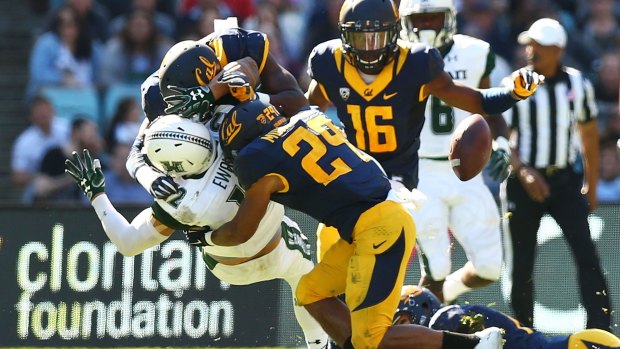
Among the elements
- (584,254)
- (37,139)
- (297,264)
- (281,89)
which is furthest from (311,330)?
(37,139)

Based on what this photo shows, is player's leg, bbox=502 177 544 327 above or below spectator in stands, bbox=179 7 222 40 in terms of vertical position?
below

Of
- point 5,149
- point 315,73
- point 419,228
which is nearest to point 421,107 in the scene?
point 315,73

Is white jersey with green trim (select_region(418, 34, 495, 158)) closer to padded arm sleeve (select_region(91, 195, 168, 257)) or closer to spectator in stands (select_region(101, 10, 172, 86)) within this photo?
padded arm sleeve (select_region(91, 195, 168, 257))

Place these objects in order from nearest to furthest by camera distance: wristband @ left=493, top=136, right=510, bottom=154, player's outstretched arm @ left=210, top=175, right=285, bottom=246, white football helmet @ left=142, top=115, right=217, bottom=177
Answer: player's outstretched arm @ left=210, top=175, right=285, bottom=246, white football helmet @ left=142, top=115, right=217, bottom=177, wristband @ left=493, top=136, right=510, bottom=154

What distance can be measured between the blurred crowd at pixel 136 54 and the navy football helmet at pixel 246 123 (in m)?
4.94

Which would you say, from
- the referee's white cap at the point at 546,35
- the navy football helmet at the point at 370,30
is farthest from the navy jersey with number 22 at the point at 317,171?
the referee's white cap at the point at 546,35

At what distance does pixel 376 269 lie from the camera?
5.77 metres

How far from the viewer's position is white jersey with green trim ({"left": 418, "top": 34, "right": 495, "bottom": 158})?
7637mm

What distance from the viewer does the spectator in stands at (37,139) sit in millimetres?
10953

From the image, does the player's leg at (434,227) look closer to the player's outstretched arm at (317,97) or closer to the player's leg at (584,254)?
the player's leg at (584,254)

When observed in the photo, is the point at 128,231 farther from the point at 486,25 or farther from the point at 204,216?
the point at 486,25

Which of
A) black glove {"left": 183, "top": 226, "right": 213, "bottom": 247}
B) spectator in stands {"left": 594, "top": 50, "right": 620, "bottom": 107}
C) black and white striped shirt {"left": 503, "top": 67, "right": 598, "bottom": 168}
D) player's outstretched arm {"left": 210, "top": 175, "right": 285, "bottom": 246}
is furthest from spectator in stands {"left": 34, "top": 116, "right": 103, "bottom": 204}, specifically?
player's outstretched arm {"left": 210, "top": 175, "right": 285, "bottom": 246}

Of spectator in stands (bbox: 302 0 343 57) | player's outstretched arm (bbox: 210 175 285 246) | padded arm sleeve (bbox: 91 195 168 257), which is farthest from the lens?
spectator in stands (bbox: 302 0 343 57)

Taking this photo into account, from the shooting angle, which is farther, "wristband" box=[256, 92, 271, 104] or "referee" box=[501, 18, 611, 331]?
"referee" box=[501, 18, 611, 331]
